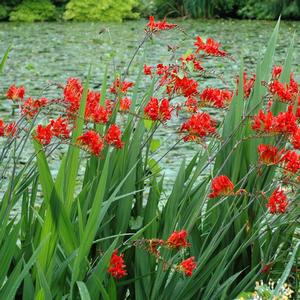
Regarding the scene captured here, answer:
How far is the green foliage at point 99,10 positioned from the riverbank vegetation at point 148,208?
17776 mm

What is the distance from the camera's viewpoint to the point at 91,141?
214 centimetres

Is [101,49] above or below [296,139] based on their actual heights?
below

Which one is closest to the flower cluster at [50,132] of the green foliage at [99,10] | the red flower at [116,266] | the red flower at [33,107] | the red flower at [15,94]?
the red flower at [33,107]

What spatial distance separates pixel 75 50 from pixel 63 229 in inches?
480

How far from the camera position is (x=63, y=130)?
223 centimetres

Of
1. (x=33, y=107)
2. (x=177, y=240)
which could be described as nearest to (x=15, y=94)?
(x=33, y=107)

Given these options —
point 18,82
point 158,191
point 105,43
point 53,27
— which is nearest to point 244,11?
point 53,27

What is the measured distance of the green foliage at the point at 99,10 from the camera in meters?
20.3

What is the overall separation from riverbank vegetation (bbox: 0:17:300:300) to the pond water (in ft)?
8.90

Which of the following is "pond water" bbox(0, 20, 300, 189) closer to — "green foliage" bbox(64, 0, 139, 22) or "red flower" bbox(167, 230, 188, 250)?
"green foliage" bbox(64, 0, 139, 22)

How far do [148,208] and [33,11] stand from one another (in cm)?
1851

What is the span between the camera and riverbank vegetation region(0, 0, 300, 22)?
20.1 meters

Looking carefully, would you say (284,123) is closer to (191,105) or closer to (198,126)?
(198,126)

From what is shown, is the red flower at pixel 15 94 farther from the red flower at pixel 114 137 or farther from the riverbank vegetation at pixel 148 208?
the red flower at pixel 114 137
